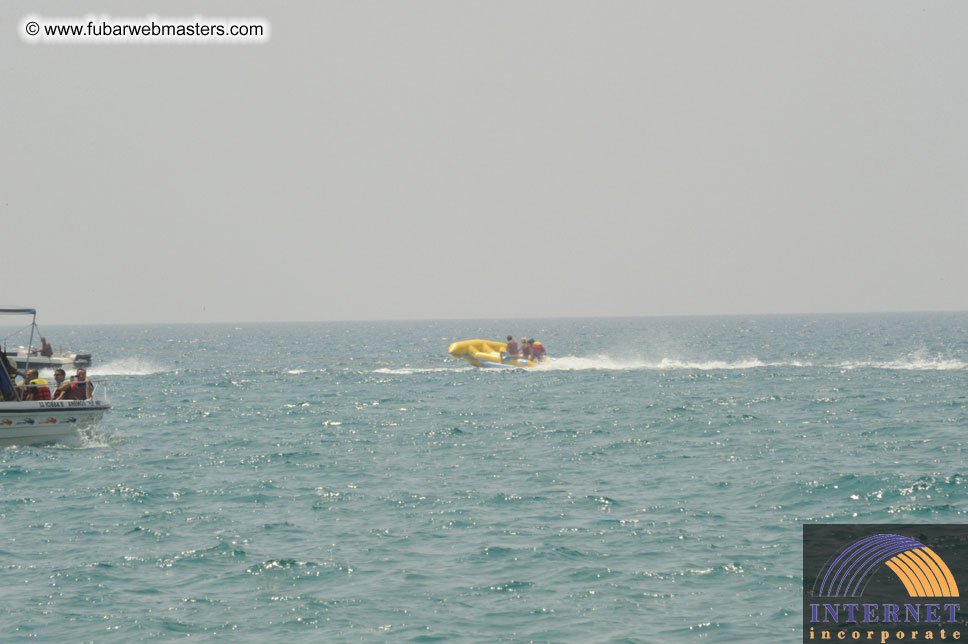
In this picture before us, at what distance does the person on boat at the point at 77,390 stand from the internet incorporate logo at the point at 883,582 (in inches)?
680

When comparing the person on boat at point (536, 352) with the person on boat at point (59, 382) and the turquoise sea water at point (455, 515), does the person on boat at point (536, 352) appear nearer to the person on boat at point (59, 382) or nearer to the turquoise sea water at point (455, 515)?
the turquoise sea water at point (455, 515)

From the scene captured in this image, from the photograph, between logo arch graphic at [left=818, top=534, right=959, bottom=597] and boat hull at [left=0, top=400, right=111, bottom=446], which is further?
boat hull at [left=0, top=400, right=111, bottom=446]

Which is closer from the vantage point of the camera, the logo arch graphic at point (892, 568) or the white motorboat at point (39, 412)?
the logo arch graphic at point (892, 568)

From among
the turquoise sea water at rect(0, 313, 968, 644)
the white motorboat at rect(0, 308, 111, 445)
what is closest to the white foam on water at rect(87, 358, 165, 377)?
the turquoise sea water at rect(0, 313, 968, 644)

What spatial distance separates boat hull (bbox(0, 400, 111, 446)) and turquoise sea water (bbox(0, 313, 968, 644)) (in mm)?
495

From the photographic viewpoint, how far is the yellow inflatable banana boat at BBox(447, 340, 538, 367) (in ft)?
156

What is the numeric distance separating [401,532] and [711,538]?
446 cm

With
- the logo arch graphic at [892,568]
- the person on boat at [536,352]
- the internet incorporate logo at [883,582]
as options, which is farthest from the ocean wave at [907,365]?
the logo arch graphic at [892,568]

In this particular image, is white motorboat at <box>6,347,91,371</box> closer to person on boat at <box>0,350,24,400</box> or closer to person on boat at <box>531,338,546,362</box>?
person on boat at <box>0,350,24,400</box>

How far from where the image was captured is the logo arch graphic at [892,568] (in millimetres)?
11211

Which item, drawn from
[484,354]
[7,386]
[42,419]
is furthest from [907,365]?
[7,386]

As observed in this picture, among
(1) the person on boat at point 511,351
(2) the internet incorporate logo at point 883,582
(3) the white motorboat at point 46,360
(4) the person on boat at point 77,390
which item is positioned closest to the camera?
(2) the internet incorporate logo at point 883,582

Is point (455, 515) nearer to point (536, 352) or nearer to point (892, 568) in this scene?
point (892, 568)

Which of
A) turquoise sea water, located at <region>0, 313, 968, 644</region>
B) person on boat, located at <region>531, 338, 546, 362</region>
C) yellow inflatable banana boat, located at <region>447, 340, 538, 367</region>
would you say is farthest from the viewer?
person on boat, located at <region>531, 338, 546, 362</region>
